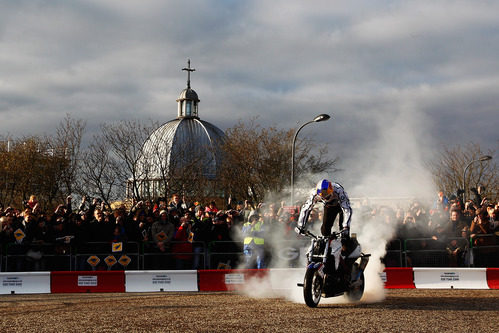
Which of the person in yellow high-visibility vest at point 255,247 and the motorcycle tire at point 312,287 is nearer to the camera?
the motorcycle tire at point 312,287

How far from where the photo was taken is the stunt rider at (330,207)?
38.3ft

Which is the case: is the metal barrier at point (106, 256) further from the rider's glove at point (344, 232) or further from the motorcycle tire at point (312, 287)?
the rider's glove at point (344, 232)

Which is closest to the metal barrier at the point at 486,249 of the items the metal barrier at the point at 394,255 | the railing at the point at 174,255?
the railing at the point at 174,255

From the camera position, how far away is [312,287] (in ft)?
36.7

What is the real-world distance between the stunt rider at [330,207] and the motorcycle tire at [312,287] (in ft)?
3.18

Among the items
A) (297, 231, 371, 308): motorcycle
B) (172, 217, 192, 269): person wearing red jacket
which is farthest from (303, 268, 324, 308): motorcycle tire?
(172, 217, 192, 269): person wearing red jacket

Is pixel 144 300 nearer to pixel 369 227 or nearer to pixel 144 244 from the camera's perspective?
pixel 144 244

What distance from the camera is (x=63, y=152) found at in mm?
44781

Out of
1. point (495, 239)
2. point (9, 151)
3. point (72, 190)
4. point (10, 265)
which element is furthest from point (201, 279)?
point (9, 151)

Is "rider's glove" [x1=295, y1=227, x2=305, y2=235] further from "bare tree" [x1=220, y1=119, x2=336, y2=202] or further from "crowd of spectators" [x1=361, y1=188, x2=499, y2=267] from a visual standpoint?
"bare tree" [x1=220, y1=119, x2=336, y2=202]

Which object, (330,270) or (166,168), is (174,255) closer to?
(330,270)

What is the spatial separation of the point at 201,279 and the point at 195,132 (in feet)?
226

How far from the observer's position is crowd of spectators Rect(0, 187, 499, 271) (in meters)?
16.7

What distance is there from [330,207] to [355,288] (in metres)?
1.79
